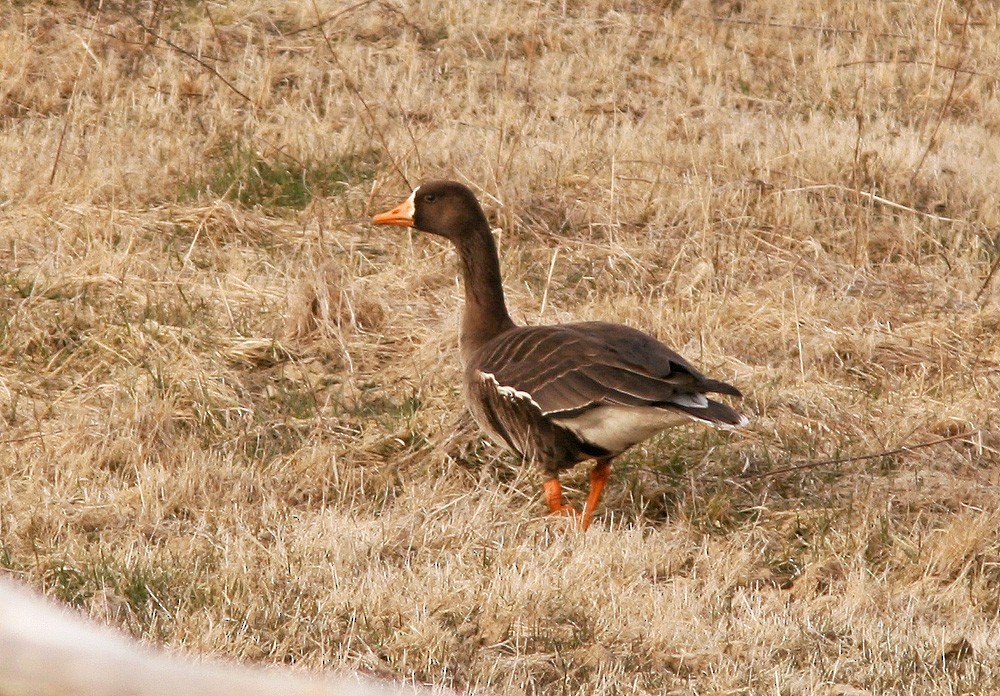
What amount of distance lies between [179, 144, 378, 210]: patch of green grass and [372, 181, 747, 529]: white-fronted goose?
263cm

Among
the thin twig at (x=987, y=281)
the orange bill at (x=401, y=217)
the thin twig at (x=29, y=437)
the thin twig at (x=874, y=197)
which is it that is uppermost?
the orange bill at (x=401, y=217)

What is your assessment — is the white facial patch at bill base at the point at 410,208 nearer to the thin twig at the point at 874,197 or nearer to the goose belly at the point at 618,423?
the goose belly at the point at 618,423

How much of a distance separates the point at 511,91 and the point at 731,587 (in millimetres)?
5626

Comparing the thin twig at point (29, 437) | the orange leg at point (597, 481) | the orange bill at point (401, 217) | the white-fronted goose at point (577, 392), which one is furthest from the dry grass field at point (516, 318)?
the orange bill at point (401, 217)

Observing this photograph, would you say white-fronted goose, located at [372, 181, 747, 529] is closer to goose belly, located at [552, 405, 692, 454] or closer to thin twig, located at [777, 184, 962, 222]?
goose belly, located at [552, 405, 692, 454]

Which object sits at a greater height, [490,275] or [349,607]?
[490,275]

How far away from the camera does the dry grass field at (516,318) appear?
3.91m

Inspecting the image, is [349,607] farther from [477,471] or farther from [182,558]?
[477,471]

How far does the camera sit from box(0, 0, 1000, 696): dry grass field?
3.91 metres

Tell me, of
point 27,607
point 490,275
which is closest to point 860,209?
point 490,275

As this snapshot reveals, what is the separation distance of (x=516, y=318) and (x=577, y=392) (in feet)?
6.30

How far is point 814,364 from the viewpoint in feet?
20.3

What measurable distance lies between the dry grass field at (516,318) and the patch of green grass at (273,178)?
0.02m

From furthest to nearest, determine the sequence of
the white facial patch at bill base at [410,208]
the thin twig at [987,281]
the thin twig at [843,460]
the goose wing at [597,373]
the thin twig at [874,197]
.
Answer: the thin twig at [874,197], the thin twig at [987,281], the white facial patch at bill base at [410,208], the thin twig at [843,460], the goose wing at [597,373]
